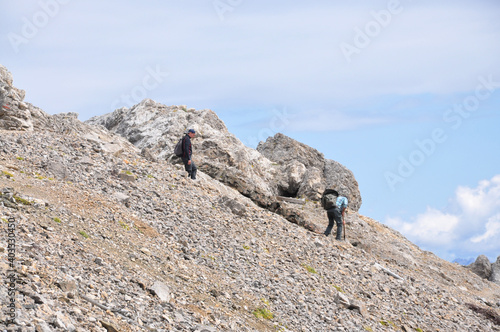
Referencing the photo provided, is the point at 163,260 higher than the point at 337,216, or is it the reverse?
the point at 337,216

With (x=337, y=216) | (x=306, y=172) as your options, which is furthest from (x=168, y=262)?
(x=306, y=172)

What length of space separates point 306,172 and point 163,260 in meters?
25.6

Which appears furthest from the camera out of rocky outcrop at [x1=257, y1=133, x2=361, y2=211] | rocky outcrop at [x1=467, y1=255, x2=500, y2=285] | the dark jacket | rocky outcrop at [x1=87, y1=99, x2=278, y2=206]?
rocky outcrop at [x1=467, y1=255, x2=500, y2=285]

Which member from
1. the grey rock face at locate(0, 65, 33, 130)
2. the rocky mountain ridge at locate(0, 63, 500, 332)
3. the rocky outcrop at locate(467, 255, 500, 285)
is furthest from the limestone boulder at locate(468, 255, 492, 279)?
the grey rock face at locate(0, 65, 33, 130)

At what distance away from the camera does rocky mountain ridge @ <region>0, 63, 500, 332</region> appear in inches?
455

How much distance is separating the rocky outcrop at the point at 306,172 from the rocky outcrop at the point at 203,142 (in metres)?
1.61

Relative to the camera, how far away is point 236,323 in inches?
551

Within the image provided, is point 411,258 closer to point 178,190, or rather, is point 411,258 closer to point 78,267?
point 178,190

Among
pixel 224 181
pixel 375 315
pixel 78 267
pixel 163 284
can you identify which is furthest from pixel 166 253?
pixel 224 181

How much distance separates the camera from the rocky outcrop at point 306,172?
39.3 metres

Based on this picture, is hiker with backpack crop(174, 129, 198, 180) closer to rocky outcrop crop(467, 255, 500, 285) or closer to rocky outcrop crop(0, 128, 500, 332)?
rocky outcrop crop(0, 128, 500, 332)

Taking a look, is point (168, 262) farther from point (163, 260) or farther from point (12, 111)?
point (12, 111)

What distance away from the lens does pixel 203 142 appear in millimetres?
35062

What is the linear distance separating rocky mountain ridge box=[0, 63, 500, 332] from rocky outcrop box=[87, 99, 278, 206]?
2.59ft
